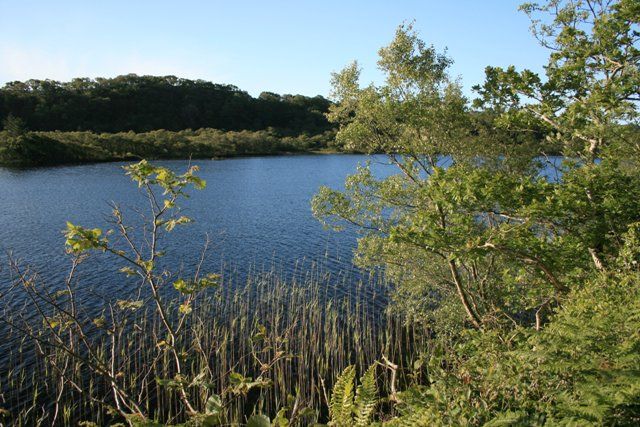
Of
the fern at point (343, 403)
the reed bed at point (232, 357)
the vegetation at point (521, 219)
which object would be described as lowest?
the reed bed at point (232, 357)

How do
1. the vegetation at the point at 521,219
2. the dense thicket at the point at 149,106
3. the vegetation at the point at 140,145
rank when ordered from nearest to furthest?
the vegetation at the point at 521,219, the vegetation at the point at 140,145, the dense thicket at the point at 149,106

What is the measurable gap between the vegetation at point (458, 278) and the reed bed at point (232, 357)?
0.38ft

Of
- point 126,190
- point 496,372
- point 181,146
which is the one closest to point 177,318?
point 496,372

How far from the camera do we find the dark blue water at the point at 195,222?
22359 mm

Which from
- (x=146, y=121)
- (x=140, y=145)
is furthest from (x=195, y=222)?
(x=146, y=121)

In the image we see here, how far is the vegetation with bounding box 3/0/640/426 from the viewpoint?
4.33 metres

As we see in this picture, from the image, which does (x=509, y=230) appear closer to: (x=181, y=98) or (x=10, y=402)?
(x=10, y=402)

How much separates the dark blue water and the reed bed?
14.7 ft

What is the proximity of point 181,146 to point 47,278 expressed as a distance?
3036 inches

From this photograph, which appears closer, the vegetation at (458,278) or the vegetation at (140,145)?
the vegetation at (458,278)

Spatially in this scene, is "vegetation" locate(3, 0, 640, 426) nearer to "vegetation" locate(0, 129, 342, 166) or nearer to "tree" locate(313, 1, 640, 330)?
"tree" locate(313, 1, 640, 330)

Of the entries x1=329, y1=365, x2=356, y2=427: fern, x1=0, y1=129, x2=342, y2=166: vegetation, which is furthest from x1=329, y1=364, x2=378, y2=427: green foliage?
x1=0, y1=129, x2=342, y2=166: vegetation

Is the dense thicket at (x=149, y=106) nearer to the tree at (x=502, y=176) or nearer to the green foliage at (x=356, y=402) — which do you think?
the tree at (x=502, y=176)

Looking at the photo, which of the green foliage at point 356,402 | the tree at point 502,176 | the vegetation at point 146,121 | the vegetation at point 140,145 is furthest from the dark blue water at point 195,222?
the vegetation at point 146,121
